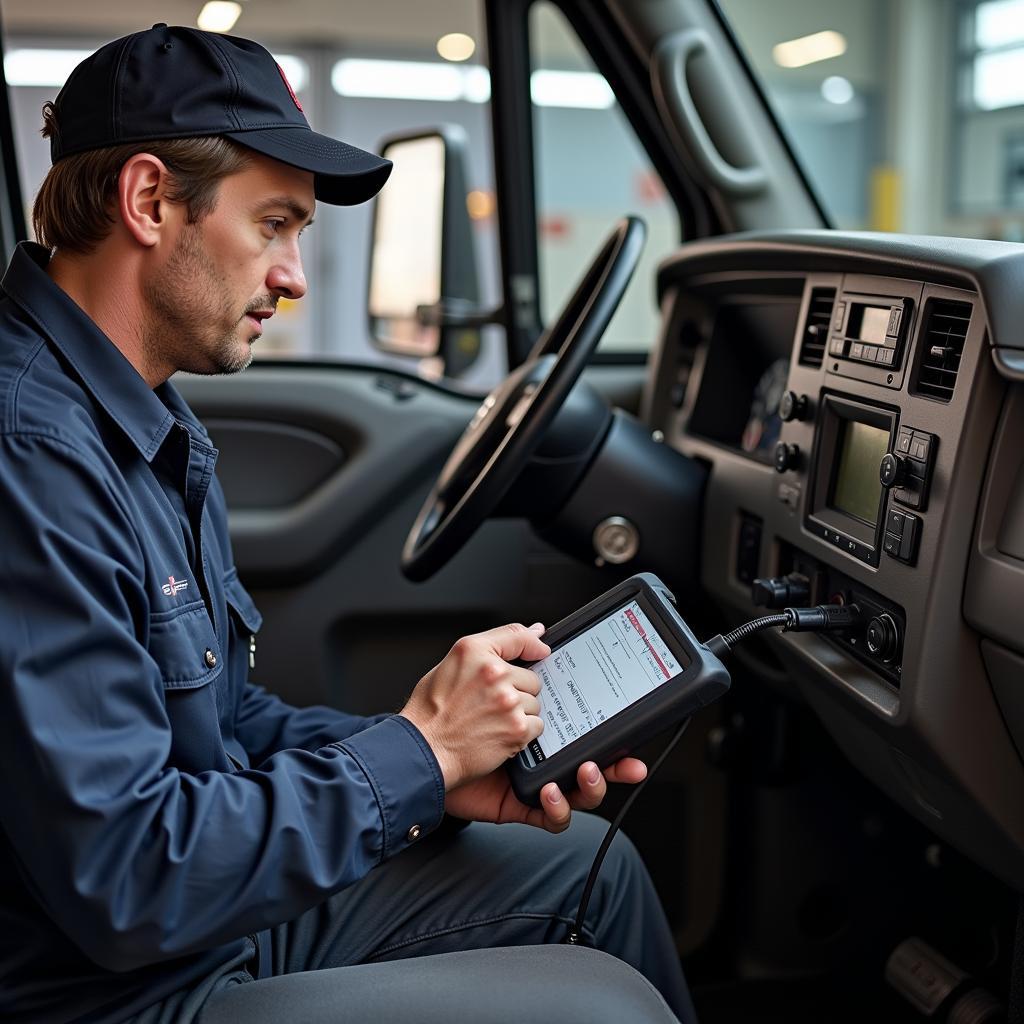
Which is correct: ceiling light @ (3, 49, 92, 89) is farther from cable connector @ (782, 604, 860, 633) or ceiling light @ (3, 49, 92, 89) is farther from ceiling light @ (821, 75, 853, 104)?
ceiling light @ (821, 75, 853, 104)

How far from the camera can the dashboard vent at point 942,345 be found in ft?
3.68

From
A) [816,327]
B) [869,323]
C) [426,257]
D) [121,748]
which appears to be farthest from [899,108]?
[121,748]

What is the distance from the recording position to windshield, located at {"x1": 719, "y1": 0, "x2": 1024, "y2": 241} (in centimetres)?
605

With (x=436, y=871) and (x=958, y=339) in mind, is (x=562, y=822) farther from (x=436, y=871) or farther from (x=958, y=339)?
(x=958, y=339)

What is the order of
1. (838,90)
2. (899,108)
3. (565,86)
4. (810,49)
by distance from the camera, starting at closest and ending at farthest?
(565,86) → (899,108) → (838,90) → (810,49)

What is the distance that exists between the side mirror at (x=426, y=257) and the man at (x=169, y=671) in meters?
0.84

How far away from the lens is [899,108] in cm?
664

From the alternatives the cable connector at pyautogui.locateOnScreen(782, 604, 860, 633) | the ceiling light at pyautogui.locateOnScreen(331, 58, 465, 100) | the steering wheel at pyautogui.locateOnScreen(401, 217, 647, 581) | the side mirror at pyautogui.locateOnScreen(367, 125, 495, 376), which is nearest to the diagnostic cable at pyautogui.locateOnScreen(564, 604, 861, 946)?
the cable connector at pyautogui.locateOnScreen(782, 604, 860, 633)

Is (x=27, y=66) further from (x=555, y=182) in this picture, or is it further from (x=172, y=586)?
(x=172, y=586)

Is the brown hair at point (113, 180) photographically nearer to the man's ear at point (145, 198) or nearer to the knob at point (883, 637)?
the man's ear at point (145, 198)

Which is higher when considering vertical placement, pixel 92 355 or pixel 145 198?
pixel 145 198

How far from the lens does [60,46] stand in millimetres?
2297

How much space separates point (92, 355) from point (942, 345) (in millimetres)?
734

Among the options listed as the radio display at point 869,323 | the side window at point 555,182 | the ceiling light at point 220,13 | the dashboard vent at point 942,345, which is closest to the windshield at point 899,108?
the ceiling light at point 220,13
